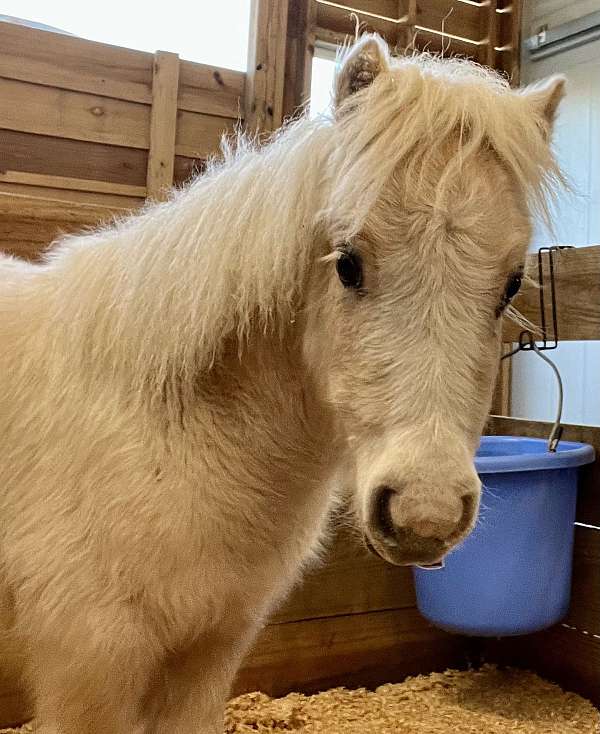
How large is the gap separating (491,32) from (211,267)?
324cm

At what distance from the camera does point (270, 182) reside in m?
0.86

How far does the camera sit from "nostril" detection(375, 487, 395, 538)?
69 centimetres

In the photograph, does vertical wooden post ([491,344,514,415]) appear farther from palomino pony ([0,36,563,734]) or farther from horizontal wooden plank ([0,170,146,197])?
palomino pony ([0,36,563,734])

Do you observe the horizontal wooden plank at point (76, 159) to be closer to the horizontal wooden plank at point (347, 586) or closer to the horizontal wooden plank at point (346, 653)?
the horizontal wooden plank at point (347, 586)

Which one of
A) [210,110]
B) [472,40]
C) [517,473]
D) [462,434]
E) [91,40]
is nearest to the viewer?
[462,434]

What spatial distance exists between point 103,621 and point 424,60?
30.8 inches

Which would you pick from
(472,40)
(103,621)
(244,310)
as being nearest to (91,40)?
(472,40)

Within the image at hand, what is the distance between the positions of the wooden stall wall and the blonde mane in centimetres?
179

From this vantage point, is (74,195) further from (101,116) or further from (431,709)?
(431,709)

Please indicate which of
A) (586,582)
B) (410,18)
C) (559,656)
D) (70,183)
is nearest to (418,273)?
(586,582)

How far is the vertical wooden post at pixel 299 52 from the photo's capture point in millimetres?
3127

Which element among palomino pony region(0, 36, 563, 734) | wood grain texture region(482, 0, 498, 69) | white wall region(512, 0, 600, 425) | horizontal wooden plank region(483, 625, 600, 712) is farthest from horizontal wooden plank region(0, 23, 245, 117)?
horizontal wooden plank region(483, 625, 600, 712)

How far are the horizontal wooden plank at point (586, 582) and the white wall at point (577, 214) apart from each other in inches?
54.3

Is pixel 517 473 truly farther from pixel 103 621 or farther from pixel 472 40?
pixel 472 40
